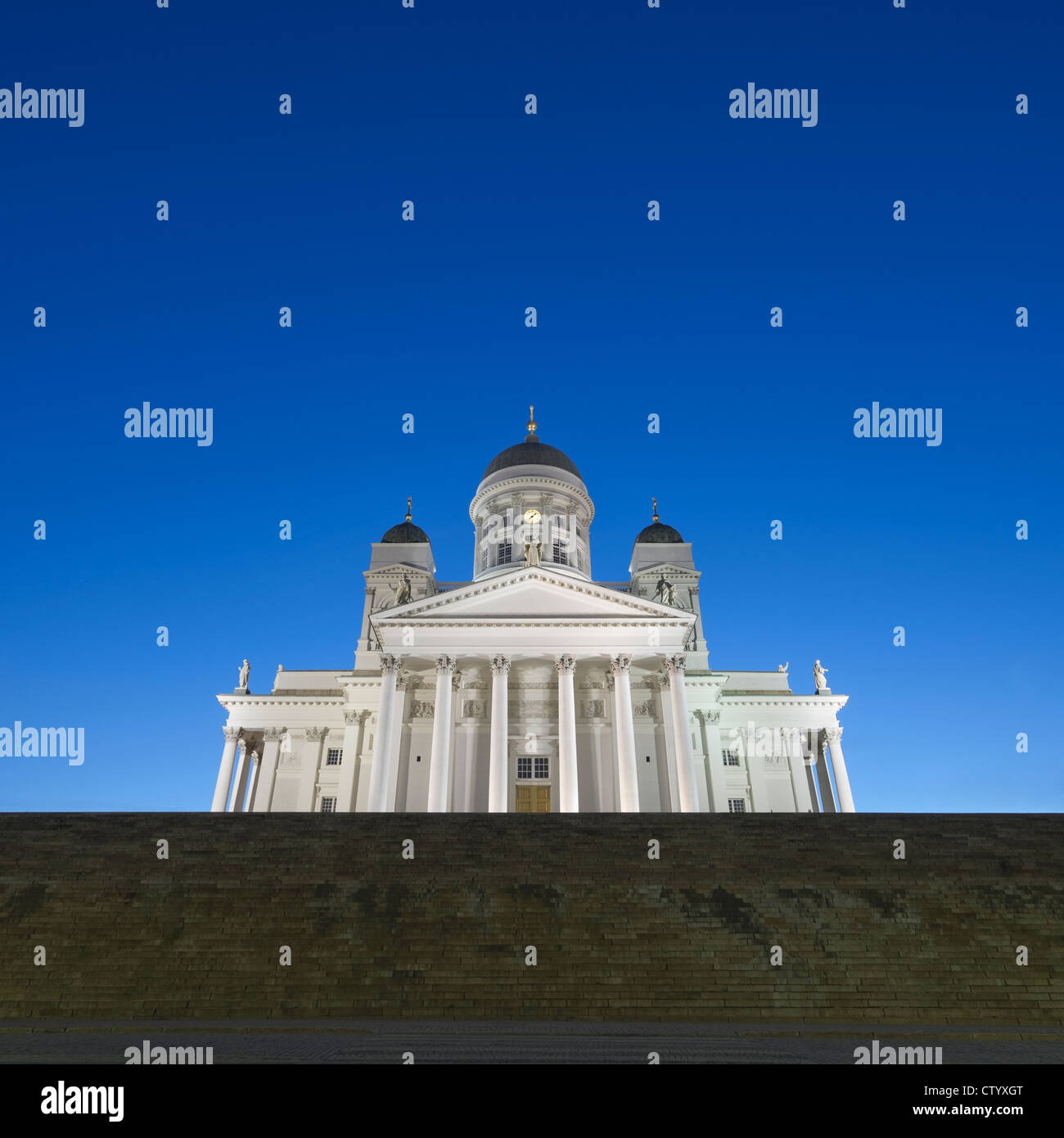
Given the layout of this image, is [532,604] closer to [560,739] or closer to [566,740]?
[560,739]

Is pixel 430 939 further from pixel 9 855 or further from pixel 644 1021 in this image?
pixel 9 855

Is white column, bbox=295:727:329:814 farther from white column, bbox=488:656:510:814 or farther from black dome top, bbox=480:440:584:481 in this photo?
black dome top, bbox=480:440:584:481

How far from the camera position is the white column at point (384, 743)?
92.9ft

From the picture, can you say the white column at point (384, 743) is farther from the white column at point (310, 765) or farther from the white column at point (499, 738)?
the white column at point (310, 765)

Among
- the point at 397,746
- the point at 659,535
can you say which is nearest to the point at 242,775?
the point at 397,746

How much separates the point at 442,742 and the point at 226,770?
15601 mm

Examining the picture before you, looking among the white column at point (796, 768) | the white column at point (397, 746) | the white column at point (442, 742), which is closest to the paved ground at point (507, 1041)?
the white column at point (442, 742)

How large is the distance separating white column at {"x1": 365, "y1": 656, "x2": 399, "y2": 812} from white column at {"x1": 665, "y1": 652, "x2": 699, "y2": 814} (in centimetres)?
1078

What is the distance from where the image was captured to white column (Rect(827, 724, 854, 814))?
3719 centimetres

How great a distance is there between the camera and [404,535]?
159 feet

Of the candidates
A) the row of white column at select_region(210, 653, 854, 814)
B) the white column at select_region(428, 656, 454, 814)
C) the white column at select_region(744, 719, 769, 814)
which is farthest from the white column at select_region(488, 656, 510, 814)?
the white column at select_region(744, 719, 769, 814)

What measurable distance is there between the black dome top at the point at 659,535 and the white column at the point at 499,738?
2120cm

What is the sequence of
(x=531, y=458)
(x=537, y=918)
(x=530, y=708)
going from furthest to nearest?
(x=531, y=458), (x=530, y=708), (x=537, y=918)
